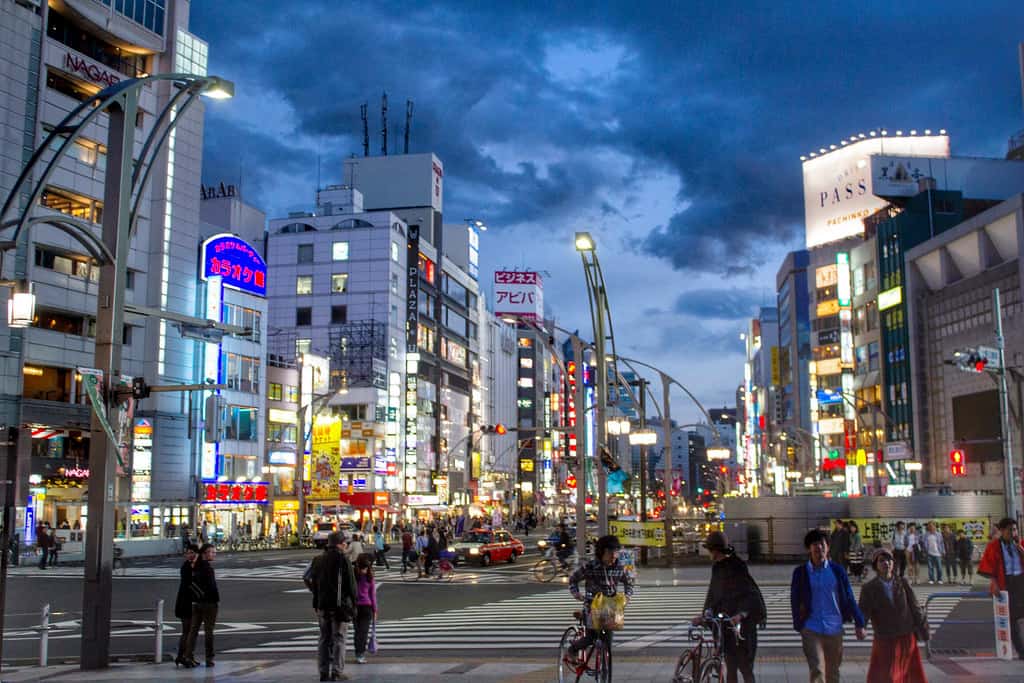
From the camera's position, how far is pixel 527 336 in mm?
168000

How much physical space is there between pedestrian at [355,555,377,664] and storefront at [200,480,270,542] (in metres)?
47.1

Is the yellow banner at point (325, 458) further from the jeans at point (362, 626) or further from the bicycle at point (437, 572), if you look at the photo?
the jeans at point (362, 626)

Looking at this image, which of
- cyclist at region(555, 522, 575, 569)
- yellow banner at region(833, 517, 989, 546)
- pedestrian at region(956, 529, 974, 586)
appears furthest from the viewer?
yellow banner at region(833, 517, 989, 546)

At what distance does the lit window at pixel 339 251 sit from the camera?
96.9 meters

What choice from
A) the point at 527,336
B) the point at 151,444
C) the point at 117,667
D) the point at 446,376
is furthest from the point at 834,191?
the point at 117,667

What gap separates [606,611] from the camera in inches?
417

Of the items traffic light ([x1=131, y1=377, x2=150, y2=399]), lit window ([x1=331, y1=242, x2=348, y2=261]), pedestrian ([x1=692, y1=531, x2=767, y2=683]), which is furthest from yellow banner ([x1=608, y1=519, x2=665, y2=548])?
lit window ([x1=331, y1=242, x2=348, y2=261])

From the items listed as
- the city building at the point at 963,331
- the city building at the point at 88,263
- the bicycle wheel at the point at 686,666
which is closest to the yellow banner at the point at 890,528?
the city building at the point at 963,331

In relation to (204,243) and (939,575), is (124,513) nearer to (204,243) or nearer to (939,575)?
(204,243)

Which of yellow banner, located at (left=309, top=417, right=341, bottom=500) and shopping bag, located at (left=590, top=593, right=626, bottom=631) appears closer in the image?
shopping bag, located at (left=590, top=593, right=626, bottom=631)

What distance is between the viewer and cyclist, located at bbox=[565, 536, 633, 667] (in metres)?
10.8

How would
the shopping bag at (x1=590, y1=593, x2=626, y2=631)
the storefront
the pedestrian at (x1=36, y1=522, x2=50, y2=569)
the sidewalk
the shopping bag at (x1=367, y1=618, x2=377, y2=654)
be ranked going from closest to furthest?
the shopping bag at (x1=590, y1=593, x2=626, y2=631)
the sidewalk
the shopping bag at (x1=367, y1=618, x2=377, y2=654)
the pedestrian at (x1=36, y1=522, x2=50, y2=569)
the storefront

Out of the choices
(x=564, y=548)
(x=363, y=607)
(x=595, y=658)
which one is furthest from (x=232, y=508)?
(x=595, y=658)

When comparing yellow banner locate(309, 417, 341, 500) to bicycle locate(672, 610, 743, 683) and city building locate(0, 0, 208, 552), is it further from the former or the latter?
bicycle locate(672, 610, 743, 683)
